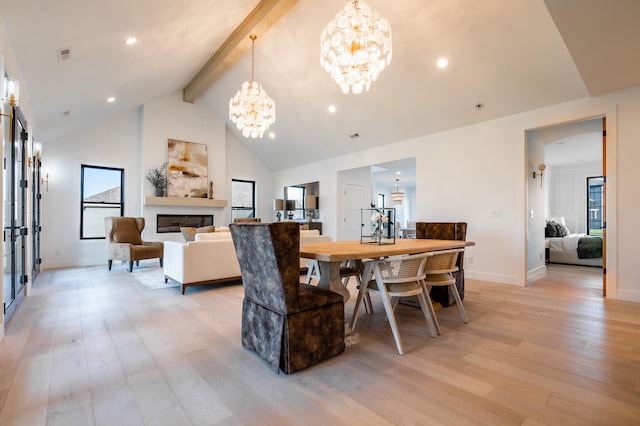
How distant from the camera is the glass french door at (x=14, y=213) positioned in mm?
3061

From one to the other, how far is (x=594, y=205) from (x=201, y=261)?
1008 cm

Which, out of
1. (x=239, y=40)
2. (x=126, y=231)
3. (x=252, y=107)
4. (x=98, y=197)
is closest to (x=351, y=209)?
(x=252, y=107)

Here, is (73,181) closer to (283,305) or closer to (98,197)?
(98,197)

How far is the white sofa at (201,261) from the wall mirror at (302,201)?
3.72 meters

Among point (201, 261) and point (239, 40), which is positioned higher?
point (239, 40)

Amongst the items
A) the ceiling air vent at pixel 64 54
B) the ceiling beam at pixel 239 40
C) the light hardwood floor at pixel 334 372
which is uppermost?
the ceiling beam at pixel 239 40

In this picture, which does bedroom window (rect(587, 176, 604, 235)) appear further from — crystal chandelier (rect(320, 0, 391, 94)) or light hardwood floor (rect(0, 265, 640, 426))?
crystal chandelier (rect(320, 0, 391, 94))

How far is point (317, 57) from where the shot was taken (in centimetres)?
507

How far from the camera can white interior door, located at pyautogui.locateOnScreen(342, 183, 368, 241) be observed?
7.83 m

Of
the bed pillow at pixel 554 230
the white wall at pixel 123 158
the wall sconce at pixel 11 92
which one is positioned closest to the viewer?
the wall sconce at pixel 11 92

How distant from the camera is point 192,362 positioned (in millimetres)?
2121

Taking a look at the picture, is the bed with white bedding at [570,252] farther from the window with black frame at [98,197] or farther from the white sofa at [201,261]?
the window with black frame at [98,197]

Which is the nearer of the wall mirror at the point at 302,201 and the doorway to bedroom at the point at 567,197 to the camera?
the doorway to bedroom at the point at 567,197

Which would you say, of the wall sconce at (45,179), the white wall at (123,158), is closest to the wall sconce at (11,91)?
the wall sconce at (45,179)
